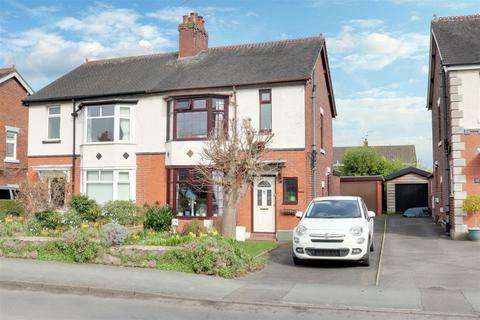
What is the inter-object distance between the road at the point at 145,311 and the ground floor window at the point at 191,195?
10.6 metres

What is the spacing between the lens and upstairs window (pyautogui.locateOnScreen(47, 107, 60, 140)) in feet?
74.8

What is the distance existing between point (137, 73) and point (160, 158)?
478 centimetres

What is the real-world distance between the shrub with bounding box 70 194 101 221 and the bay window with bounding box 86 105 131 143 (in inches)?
109

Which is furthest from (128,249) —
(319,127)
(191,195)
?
(319,127)

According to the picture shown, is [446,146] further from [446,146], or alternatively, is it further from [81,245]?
[81,245]

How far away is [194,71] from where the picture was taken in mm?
21719

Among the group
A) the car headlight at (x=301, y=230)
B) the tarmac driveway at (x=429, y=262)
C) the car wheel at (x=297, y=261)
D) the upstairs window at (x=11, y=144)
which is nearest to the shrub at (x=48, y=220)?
the car wheel at (x=297, y=261)

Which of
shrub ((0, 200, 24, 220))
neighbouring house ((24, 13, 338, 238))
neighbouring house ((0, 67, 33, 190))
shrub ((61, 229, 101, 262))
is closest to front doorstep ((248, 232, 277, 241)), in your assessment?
neighbouring house ((24, 13, 338, 238))

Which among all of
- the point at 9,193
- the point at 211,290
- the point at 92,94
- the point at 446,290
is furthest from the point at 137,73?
the point at 446,290

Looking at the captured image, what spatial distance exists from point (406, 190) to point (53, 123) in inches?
870

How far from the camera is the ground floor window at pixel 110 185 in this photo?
2125cm

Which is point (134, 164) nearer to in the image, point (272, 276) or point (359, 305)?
point (272, 276)

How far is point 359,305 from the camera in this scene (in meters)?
8.44

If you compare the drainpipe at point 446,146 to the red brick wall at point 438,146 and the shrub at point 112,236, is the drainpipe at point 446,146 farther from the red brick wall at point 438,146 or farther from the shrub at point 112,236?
the shrub at point 112,236
